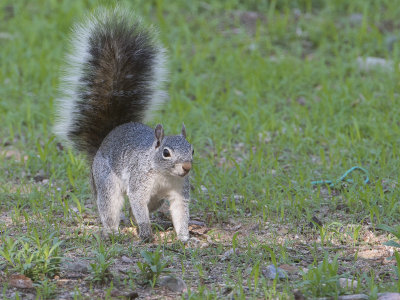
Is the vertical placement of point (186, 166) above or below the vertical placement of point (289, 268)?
above

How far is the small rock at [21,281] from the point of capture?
9.00 feet

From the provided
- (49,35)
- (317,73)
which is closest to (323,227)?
(317,73)

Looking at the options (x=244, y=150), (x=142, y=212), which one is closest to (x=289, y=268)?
(x=142, y=212)

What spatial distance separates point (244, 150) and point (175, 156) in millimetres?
1804

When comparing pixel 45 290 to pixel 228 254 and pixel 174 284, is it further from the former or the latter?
pixel 228 254

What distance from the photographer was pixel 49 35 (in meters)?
7.16

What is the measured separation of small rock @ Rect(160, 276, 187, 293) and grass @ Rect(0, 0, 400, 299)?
41 millimetres

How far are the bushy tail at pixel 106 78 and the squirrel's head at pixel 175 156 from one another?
24.2 inches

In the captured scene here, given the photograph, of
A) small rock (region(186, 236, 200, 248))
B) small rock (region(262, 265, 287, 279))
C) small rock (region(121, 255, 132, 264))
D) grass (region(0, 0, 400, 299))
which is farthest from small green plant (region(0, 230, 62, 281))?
small rock (region(262, 265, 287, 279))

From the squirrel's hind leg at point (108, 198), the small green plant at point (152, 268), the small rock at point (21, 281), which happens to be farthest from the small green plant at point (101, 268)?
the squirrel's hind leg at point (108, 198)

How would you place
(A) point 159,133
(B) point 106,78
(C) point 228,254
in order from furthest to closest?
(B) point 106,78 < (A) point 159,133 < (C) point 228,254

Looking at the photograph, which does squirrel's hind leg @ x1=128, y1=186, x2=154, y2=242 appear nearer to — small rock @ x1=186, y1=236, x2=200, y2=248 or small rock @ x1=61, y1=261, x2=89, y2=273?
small rock @ x1=186, y1=236, x2=200, y2=248

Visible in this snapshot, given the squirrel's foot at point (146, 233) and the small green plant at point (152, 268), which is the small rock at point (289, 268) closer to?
the small green plant at point (152, 268)

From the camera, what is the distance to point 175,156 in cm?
328
